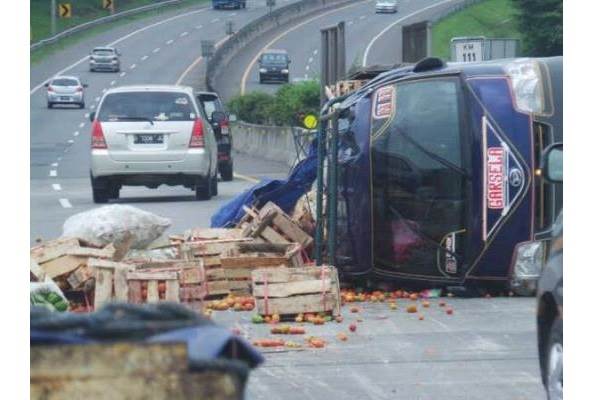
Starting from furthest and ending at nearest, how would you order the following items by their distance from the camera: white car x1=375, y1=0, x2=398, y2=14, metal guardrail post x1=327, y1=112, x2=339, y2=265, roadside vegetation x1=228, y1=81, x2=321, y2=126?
white car x1=375, y1=0, x2=398, y2=14
roadside vegetation x1=228, y1=81, x2=321, y2=126
metal guardrail post x1=327, y1=112, x2=339, y2=265

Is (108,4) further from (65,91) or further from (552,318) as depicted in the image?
(552,318)

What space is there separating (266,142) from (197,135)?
852 inches

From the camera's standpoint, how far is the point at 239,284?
13.6 m

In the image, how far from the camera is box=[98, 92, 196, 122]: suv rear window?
24.6 m

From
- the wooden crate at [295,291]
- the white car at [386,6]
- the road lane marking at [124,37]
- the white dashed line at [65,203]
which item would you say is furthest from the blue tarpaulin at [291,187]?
the white car at [386,6]

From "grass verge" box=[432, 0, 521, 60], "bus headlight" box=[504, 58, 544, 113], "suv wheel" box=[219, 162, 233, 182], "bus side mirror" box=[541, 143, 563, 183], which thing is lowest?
"suv wheel" box=[219, 162, 233, 182]

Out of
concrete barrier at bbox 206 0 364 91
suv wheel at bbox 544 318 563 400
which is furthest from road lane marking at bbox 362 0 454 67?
suv wheel at bbox 544 318 563 400

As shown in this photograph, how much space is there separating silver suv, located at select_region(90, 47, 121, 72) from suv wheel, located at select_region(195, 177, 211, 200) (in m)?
58.0

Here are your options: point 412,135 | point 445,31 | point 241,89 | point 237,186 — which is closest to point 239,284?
point 412,135

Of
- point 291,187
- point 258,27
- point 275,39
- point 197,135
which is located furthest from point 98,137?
point 258,27

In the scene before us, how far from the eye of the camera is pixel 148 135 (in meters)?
24.6

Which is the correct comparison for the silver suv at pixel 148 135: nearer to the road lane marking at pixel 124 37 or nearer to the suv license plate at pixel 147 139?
the suv license plate at pixel 147 139

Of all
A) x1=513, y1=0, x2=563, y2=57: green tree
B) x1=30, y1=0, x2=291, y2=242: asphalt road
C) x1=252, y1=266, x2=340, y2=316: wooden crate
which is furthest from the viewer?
x1=513, y1=0, x2=563, y2=57: green tree

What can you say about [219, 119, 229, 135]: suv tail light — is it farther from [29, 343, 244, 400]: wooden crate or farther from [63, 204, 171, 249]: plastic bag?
[29, 343, 244, 400]: wooden crate
